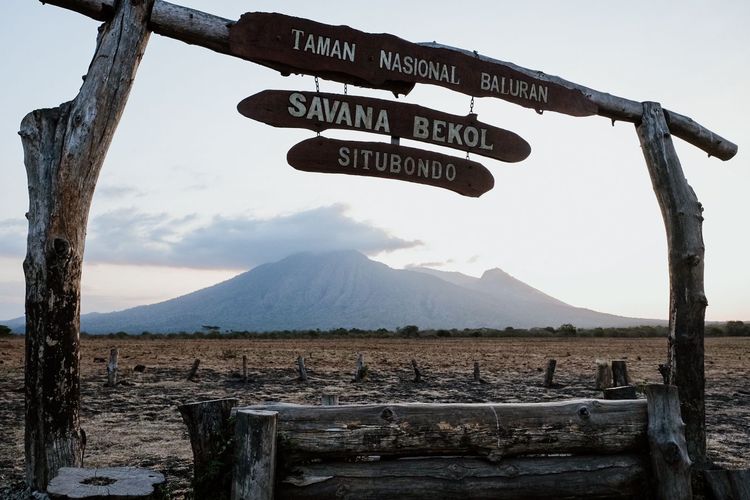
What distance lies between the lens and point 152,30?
5.84 m

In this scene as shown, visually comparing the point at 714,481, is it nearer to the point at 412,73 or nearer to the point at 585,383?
the point at 412,73

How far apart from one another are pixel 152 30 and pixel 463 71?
11.1ft

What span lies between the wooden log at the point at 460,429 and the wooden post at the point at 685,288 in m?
2.52

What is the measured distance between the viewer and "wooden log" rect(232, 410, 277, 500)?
4.63 metres

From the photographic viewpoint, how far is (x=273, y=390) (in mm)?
17859

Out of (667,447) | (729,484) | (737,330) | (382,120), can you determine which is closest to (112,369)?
(382,120)

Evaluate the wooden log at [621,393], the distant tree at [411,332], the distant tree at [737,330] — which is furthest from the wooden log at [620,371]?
the distant tree at [737,330]

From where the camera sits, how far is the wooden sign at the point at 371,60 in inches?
245

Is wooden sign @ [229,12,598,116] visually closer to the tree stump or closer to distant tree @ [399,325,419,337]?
the tree stump

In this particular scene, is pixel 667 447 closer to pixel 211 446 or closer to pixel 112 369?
pixel 211 446

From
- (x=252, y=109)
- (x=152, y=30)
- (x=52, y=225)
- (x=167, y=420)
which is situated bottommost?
(x=167, y=420)

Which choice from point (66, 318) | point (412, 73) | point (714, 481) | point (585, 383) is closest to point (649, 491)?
point (714, 481)

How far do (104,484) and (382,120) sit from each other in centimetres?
420

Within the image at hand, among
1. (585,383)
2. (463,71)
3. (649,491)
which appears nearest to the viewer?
(649,491)
